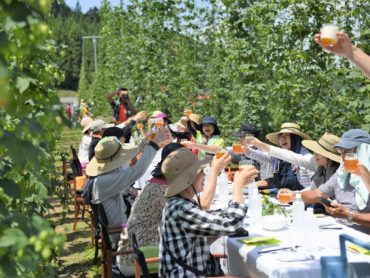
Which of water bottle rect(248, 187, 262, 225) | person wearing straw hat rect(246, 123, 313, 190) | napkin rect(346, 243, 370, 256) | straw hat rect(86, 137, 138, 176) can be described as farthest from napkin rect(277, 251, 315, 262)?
person wearing straw hat rect(246, 123, 313, 190)

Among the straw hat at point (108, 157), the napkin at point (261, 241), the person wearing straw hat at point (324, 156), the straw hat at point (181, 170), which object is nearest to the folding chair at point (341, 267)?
the napkin at point (261, 241)

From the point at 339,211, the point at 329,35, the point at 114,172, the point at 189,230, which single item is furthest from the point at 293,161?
the point at 189,230

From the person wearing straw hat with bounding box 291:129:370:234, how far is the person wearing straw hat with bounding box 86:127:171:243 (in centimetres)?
122

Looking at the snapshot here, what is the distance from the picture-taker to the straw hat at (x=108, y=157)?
4.07 metres

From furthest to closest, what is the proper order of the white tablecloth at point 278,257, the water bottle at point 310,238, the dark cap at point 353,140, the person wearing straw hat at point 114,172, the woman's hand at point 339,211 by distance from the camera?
the person wearing straw hat at point 114,172, the dark cap at point 353,140, the woman's hand at point 339,211, the water bottle at point 310,238, the white tablecloth at point 278,257

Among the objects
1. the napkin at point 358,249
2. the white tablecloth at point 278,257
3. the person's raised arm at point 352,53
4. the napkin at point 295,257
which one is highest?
the person's raised arm at point 352,53

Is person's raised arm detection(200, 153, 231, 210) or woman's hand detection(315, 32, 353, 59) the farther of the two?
person's raised arm detection(200, 153, 231, 210)

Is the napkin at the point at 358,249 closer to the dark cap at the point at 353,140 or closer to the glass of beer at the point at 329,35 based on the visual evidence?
the dark cap at the point at 353,140

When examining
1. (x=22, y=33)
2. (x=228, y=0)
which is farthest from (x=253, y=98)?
(x=22, y=33)

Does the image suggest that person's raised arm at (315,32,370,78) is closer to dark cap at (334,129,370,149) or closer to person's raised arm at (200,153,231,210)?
person's raised arm at (200,153,231,210)

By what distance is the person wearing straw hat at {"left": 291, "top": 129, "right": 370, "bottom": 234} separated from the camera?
10.9 feet

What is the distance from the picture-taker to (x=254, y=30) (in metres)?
7.86

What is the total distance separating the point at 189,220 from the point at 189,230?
2.2 inches

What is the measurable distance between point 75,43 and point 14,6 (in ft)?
228
